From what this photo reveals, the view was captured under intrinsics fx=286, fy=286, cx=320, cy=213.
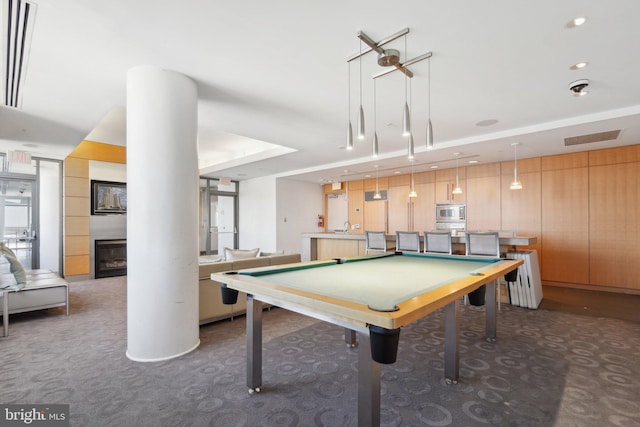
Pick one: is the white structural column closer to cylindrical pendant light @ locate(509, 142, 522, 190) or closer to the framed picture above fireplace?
the framed picture above fireplace

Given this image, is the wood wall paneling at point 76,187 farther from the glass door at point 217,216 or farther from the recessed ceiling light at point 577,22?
the recessed ceiling light at point 577,22

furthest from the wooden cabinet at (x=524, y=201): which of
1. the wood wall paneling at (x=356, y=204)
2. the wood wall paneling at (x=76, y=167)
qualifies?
the wood wall paneling at (x=76, y=167)

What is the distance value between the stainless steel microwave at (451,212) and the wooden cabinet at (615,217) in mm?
2334

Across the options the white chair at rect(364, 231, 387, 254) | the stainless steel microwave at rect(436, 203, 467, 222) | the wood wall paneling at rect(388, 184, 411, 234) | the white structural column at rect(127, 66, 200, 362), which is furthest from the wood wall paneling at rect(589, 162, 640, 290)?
the white structural column at rect(127, 66, 200, 362)

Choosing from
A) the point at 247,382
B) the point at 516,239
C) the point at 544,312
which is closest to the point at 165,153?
the point at 247,382

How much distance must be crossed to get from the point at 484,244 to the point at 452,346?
262cm

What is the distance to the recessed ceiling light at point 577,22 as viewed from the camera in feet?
6.99

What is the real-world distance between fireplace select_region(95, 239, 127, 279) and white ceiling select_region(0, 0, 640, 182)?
8.68 feet

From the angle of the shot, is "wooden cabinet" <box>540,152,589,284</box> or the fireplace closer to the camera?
"wooden cabinet" <box>540,152,589,284</box>

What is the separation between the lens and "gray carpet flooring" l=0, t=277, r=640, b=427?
1.88 m

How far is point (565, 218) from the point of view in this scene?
5.79 m

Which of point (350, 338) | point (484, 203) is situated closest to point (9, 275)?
point (350, 338)

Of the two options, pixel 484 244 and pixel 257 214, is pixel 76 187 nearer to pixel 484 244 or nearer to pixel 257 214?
pixel 257 214

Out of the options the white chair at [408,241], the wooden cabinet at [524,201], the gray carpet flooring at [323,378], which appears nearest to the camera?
the gray carpet flooring at [323,378]
